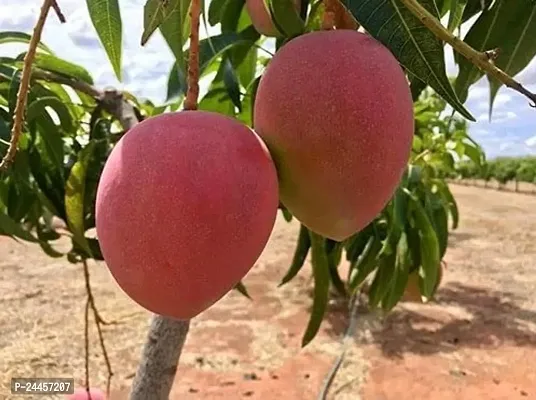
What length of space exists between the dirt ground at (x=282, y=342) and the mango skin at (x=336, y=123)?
6.80ft

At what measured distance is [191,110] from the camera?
338mm

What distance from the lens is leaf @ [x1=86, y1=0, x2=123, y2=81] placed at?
0.39m

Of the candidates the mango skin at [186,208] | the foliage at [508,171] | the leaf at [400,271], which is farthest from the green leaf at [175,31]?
the foliage at [508,171]

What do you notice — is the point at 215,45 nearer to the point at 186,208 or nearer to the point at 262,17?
the point at 262,17

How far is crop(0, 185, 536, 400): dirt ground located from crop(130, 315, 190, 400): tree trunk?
148 centimetres

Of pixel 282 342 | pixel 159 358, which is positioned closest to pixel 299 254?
pixel 159 358

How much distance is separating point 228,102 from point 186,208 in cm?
48

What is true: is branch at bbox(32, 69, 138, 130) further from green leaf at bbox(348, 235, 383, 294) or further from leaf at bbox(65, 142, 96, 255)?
green leaf at bbox(348, 235, 383, 294)

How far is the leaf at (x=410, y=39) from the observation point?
0.31m

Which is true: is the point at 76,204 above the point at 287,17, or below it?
below

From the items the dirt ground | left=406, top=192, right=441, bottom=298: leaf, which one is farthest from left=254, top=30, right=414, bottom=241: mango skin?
the dirt ground

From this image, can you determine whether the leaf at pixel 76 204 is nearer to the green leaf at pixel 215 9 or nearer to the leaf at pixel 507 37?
the green leaf at pixel 215 9

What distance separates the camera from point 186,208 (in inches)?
11.7

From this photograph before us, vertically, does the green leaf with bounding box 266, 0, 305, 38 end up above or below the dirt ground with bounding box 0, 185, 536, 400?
above
